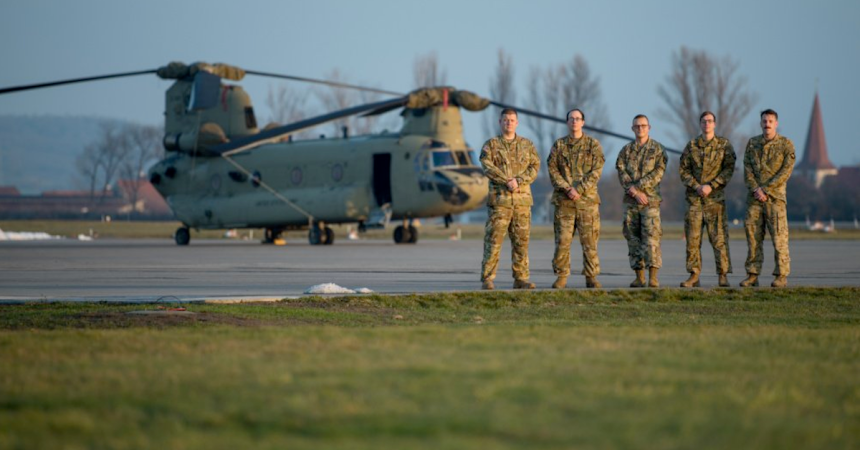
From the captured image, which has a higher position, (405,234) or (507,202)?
(507,202)

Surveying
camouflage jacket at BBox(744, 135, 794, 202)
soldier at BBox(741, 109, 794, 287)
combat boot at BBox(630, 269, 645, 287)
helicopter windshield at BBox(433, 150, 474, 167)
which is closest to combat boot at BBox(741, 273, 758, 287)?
soldier at BBox(741, 109, 794, 287)

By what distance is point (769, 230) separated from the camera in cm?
1453

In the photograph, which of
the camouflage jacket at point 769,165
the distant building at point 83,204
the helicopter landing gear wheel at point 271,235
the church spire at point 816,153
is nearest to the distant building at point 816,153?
the church spire at point 816,153

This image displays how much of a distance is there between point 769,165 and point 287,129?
70.5ft

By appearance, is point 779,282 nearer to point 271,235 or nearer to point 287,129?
point 287,129

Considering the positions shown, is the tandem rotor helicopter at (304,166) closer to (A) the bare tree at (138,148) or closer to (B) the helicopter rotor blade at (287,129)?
(B) the helicopter rotor blade at (287,129)

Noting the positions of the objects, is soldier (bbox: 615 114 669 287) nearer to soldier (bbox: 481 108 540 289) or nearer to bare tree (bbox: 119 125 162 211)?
soldier (bbox: 481 108 540 289)

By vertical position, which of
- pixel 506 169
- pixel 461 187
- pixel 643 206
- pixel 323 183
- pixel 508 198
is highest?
pixel 323 183

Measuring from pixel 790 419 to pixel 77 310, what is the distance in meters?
8.22

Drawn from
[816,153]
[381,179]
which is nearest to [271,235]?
[381,179]

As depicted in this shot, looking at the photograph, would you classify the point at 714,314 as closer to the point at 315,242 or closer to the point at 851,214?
the point at 315,242

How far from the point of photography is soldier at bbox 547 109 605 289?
14.5 meters

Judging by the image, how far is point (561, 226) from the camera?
47.7 feet

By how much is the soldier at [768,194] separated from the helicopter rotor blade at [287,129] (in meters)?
17.8
